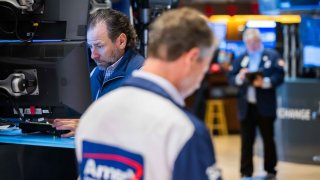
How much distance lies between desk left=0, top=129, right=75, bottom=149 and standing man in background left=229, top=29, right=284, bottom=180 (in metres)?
4.01

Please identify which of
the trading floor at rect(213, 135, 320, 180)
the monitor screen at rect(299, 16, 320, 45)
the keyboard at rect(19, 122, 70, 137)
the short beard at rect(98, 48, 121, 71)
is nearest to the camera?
the short beard at rect(98, 48, 121, 71)

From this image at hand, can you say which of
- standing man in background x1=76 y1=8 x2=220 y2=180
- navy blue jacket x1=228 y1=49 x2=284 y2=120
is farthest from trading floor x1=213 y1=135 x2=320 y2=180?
standing man in background x1=76 y1=8 x2=220 y2=180

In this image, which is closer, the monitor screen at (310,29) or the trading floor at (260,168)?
the trading floor at (260,168)

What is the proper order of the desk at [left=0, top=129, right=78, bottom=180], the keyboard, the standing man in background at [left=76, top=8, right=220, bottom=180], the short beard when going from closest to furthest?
1. the standing man in background at [left=76, top=8, right=220, bottom=180]
2. the short beard
3. the keyboard
4. the desk at [left=0, top=129, right=78, bottom=180]

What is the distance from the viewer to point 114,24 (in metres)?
3.36

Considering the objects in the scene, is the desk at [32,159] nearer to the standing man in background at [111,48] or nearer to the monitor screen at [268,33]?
the standing man in background at [111,48]

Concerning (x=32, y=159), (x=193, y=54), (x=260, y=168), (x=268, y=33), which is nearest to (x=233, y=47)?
(x=268, y=33)

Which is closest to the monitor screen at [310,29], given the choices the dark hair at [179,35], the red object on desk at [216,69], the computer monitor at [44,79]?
the red object on desk at [216,69]

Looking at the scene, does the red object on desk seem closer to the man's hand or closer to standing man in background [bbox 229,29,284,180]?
standing man in background [bbox 229,29,284,180]

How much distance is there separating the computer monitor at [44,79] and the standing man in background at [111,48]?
0.13 metres

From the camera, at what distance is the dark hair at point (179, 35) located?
5.69ft

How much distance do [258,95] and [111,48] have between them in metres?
4.12

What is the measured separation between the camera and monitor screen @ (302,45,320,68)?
848cm

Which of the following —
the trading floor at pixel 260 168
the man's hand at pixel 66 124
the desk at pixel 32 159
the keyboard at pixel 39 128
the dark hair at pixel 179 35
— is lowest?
the trading floor at pixel 260 168
